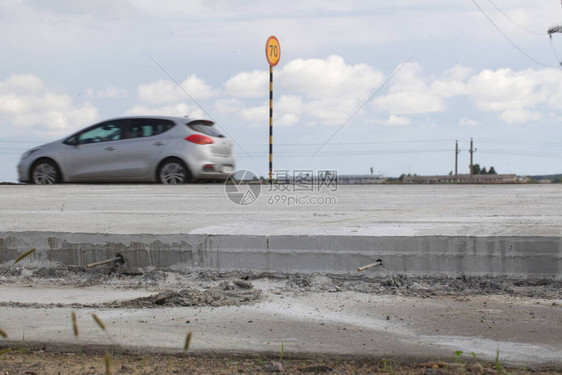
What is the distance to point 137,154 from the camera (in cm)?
1116

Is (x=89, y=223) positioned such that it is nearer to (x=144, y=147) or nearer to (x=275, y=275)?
(x=275, y=275)

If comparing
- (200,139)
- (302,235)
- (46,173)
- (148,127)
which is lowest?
(302,235)

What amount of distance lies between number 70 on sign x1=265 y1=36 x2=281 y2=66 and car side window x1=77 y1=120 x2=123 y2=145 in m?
7.98

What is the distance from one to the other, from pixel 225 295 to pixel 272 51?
553 inches

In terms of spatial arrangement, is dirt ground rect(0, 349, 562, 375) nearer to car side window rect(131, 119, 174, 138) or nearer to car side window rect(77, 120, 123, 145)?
car side window rect(77, 120, 123, 145)

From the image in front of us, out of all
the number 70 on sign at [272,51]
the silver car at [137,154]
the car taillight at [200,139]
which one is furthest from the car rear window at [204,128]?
the number 70 on sign at [272,51]

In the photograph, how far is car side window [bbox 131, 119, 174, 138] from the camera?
36.4 ft

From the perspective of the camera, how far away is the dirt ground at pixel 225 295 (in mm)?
3598

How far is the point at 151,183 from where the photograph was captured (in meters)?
11.2

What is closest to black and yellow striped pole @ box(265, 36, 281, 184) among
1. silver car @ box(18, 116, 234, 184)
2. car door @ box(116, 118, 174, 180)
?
silver car @ box(18, 116, 234, 184)

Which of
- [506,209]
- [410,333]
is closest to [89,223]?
[410,333]

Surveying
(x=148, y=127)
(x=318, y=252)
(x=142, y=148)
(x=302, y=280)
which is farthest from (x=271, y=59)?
(x=302, y=280)
